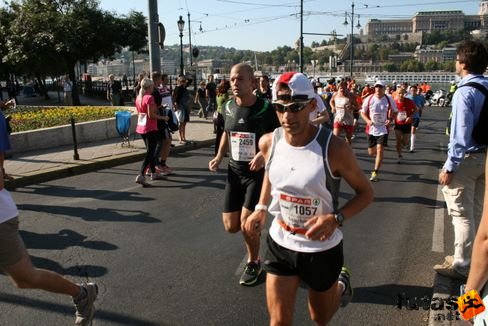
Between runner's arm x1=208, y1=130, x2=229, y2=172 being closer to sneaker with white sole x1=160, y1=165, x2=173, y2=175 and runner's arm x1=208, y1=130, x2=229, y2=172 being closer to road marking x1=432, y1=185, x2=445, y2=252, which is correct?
road marking x1=432, y1=185, x2=445, y2=252

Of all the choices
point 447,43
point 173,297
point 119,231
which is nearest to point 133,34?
point 119,231

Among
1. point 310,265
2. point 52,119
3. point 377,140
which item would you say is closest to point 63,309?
point 310,265

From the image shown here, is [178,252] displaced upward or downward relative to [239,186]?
downward

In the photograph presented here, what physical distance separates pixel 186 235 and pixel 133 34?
889 inches

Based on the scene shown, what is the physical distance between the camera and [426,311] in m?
3.77

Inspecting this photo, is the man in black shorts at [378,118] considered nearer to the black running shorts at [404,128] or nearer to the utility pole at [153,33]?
the black running shorts at [404,128]

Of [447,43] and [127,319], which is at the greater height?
[447,43]

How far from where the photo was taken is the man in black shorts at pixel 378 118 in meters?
8.88

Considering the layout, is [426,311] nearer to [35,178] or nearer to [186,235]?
[186,235]

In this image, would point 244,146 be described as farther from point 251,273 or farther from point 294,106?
point 294,106

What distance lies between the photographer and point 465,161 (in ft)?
13.4

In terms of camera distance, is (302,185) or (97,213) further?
(97,213)

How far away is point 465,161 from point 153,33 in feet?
37.7

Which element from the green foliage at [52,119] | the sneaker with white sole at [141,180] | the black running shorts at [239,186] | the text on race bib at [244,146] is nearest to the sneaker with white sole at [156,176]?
the sneaker with white sole at [141,180]
